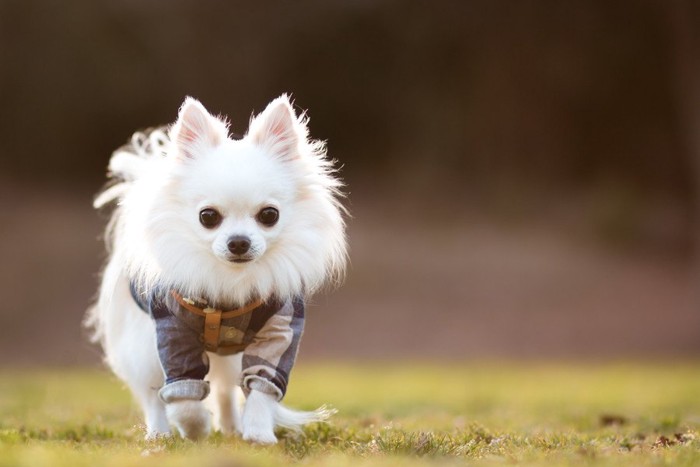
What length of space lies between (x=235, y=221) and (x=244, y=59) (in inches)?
605

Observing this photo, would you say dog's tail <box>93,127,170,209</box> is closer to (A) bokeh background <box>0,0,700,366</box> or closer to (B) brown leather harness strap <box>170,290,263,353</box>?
(B) brown leather harness strap <box>170,290,263,353</box>

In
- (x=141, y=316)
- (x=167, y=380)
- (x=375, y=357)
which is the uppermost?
(x=375, y=357)

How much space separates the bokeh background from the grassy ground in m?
5.48

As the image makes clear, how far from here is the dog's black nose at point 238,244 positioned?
3.80 meters

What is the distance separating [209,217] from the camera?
3.93 meters

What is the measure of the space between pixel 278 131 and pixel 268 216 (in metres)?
0.49

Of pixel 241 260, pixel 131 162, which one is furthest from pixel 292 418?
pixel 131 162

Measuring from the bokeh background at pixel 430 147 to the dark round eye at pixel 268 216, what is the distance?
11.0 m

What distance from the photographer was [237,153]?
4070mm

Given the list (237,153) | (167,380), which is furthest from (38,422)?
(237,153)

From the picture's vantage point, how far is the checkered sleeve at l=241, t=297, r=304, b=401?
4000 millimetres

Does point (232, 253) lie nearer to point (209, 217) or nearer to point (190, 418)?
point (209, 217)

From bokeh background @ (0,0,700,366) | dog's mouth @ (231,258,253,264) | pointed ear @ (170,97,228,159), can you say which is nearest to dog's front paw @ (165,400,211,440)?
dog's mouth @ (231,258,253,264)

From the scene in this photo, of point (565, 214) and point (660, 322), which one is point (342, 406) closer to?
point (660, 322)
